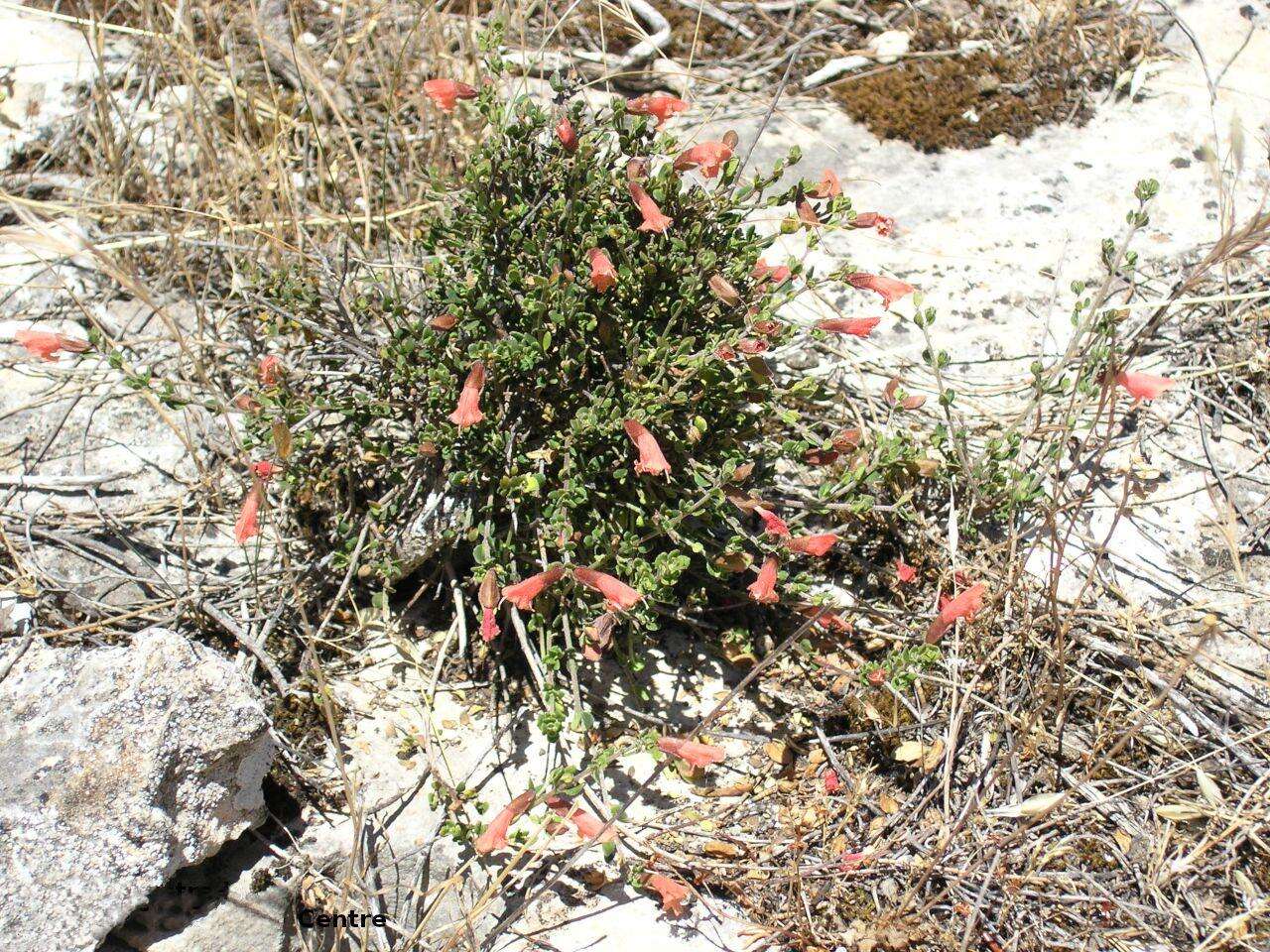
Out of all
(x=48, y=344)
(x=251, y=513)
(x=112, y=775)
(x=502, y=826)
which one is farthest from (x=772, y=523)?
(x=48, y=344)

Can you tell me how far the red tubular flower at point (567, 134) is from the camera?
283 centimetres

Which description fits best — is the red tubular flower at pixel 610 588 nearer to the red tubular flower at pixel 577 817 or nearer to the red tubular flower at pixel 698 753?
the red tubular flower at pixel 698 753

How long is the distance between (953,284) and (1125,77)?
133 cm

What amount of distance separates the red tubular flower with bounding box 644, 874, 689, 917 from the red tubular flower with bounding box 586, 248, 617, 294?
57.8 inches

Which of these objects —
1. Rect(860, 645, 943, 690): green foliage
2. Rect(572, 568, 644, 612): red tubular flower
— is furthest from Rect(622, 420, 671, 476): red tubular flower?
Rect(860, 645, 943, 690): green foliage

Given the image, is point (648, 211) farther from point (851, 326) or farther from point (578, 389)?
point (851, 326)

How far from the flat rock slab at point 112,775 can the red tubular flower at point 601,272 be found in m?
1.32

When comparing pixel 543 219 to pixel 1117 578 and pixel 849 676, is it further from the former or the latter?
pixel 1117 578

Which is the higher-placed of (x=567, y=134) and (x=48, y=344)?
(x=567, y=134)

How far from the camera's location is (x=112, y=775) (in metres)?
2.30

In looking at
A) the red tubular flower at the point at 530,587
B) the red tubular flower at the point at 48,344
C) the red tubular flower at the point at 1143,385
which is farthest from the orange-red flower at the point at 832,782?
the red tubular flower at the point at 48,344

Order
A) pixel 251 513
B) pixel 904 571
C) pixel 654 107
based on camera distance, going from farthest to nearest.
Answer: pixel 904 571, pixel 654 107, pixel 251 513

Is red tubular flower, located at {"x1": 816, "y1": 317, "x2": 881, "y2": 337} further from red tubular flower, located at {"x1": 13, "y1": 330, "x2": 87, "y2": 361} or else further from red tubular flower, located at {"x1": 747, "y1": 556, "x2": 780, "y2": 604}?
red tubular flower, located at {"x1": 13, "y1": 330, "x2": 87, "y2": 361}

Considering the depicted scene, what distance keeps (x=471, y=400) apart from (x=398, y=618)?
784 mm
